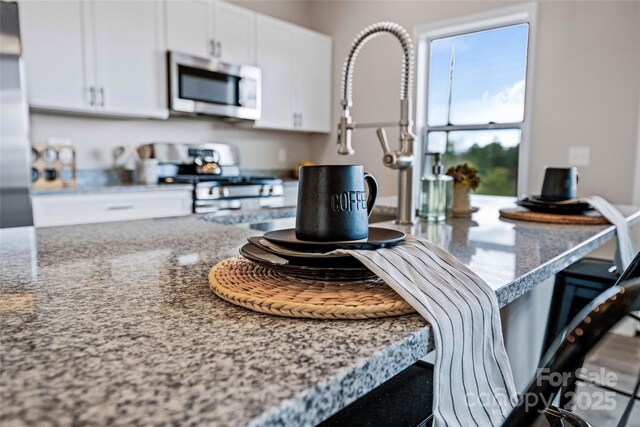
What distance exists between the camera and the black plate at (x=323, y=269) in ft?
1.91

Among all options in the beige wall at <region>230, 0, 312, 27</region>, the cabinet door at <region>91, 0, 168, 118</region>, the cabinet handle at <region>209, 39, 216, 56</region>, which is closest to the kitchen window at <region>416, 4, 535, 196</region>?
the beige wall at <region>230, 0, 312, 27</region>

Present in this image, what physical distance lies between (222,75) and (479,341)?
335 cm

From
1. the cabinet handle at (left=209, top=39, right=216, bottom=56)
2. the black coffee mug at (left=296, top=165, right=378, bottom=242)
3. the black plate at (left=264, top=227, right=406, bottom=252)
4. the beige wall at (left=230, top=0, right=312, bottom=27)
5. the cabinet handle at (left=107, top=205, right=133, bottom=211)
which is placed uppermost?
the beige wall at (left=230, top=0, right=312, bottom=27)

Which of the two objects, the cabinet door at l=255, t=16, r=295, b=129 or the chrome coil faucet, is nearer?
the chrome coil faucet

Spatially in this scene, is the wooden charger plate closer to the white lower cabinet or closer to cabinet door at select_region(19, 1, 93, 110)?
the white lower cabinet

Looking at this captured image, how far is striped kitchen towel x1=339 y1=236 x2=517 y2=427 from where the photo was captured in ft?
1.53

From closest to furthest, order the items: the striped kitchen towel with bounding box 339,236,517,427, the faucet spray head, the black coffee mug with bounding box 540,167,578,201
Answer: the striped kitchen towel with bounding box 339,236,517,427, the faucet spray head, the black coffee mug with bounding box 540,167,578,201

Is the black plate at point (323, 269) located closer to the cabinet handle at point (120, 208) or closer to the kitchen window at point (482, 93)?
the cabinet handle at point (120, 208)

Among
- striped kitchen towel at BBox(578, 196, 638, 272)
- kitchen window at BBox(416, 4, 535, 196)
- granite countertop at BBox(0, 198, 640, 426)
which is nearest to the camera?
granite countertop at BBox(0, 198, 640, 426)

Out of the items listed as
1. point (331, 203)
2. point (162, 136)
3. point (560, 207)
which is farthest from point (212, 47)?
point (331, 203)

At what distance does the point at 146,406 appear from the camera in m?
0.30

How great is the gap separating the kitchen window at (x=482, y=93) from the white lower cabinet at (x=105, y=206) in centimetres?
222

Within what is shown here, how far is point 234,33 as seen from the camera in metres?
3.59

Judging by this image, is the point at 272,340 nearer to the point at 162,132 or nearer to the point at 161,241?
the point at 161,241
